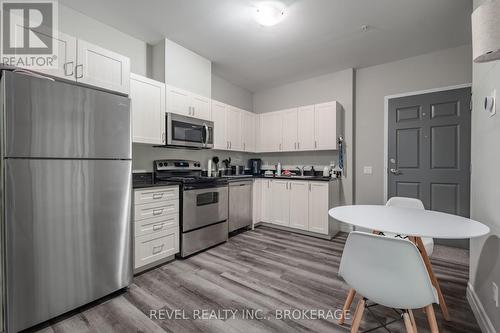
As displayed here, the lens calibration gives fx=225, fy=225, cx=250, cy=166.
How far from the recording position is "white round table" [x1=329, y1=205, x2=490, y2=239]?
1.21 meters

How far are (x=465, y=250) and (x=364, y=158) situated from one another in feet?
5.80

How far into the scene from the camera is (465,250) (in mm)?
3035

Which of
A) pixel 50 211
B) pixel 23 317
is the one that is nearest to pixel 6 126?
pixel 50 211

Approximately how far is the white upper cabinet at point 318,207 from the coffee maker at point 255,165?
147cm

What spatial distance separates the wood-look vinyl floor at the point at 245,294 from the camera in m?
1.62

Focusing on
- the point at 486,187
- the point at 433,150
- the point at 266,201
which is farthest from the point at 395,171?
the point at 266,201

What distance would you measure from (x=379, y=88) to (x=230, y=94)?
2.65 metres

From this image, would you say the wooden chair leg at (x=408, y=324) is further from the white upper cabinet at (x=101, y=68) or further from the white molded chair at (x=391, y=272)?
the white upper cabinet at (x=101, y=68)

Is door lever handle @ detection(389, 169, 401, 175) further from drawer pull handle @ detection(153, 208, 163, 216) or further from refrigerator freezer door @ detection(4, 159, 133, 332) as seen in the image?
refrigerator freezer door @ detection(4, 159, 133, 332)

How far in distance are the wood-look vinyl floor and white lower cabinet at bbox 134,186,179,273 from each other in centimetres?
16

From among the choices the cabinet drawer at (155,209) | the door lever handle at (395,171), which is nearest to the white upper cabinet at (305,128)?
the door lever handle at (395,171)

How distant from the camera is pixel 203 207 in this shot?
3.00 meters

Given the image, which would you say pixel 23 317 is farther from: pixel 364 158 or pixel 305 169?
pixel 364 158

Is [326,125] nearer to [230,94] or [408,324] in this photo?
[230,94]
